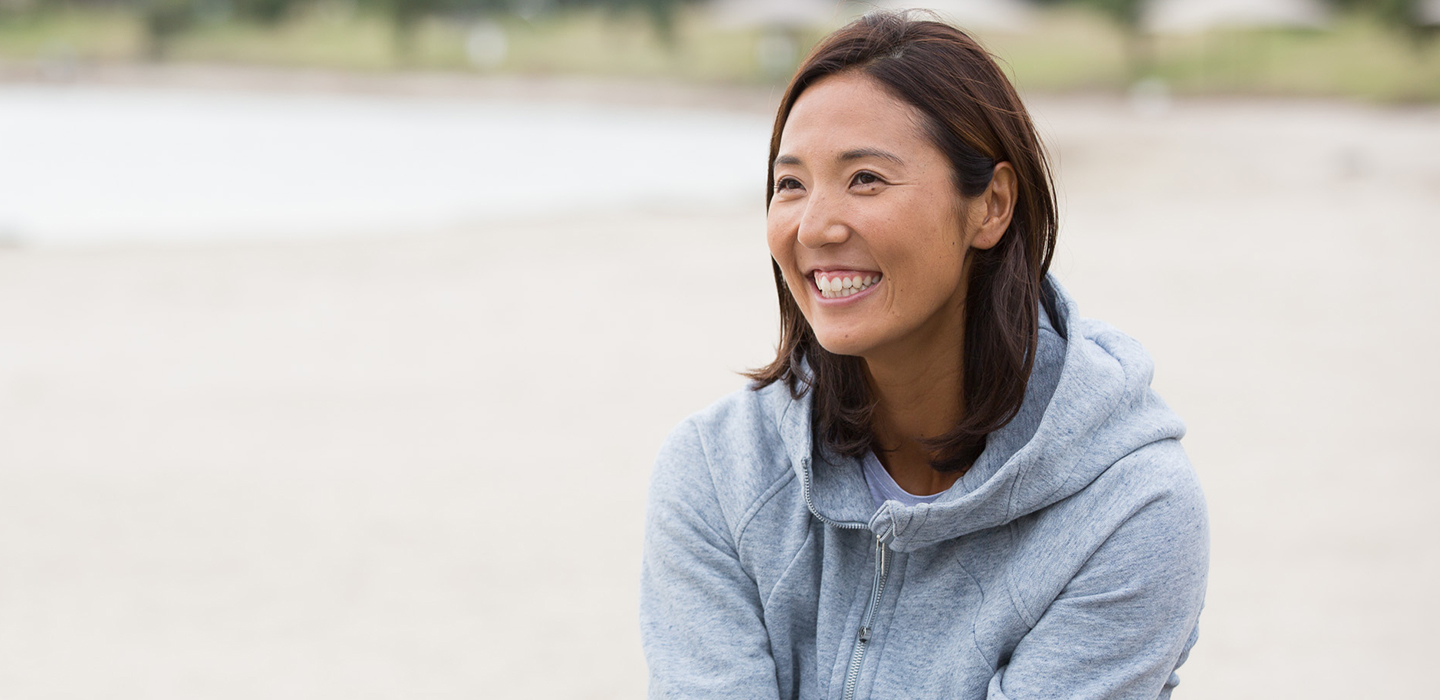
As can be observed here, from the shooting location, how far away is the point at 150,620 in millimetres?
4352

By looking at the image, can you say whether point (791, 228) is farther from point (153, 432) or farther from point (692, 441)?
point (153, 432)

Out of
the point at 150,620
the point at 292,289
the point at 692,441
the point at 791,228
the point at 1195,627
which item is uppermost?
the point at 791,228

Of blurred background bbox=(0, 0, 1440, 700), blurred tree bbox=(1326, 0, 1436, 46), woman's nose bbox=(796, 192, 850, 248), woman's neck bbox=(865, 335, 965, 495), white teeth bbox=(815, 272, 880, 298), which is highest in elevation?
woman's nose bbox=(796, 192, 850, 248)

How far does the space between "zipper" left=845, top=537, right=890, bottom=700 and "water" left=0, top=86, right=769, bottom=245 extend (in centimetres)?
1129

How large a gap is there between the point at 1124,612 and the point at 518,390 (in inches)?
226

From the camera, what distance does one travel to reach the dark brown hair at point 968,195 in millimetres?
1548

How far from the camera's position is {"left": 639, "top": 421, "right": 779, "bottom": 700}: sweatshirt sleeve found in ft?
5.48

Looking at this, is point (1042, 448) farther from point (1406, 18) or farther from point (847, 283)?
point (1406, 18)

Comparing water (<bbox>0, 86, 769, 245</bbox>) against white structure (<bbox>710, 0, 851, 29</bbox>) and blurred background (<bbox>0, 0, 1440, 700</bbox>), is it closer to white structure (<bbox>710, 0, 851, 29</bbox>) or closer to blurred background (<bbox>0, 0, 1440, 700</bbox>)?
blurred background (<bbox>0, 0, 1440, 700</bbox>)

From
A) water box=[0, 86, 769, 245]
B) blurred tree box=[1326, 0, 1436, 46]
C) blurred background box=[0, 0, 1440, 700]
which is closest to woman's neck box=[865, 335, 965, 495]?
blurred background box=[0, 0, 1440, 700]

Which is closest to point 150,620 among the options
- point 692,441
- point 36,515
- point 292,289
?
point 36,515

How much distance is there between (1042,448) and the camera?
1554 millimetres

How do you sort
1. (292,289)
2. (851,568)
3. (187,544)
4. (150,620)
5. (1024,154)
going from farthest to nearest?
1. (292,289)
2. (187,544)
3. (150,620)
4. (851,568)
5. (1024,154)

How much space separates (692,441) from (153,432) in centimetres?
534
